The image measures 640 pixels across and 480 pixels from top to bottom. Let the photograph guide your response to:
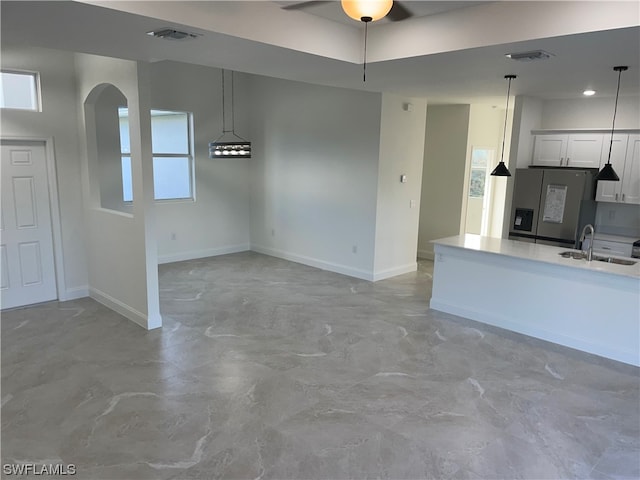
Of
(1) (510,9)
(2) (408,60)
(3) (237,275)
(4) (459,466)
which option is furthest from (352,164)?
(4) (459,466)

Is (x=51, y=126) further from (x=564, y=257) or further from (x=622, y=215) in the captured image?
(x=622, y=215)

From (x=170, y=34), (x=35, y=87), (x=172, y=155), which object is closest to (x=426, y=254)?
(x=172, y=155)

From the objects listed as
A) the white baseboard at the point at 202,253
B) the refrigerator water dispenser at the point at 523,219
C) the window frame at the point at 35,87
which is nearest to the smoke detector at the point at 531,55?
the refrigerator water dispenser at the point at 523,219

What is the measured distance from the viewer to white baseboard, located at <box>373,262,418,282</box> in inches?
263

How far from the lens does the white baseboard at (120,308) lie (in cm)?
477

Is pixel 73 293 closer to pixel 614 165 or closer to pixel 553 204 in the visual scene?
pixel 553 204

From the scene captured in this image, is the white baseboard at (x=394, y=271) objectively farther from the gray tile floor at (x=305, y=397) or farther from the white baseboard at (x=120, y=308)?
the white baseboard at (x=120, y=308)

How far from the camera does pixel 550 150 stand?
619 cm

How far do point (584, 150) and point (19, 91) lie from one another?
22.7 ft

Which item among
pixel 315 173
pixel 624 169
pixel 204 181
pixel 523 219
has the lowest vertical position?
pixel 523 219

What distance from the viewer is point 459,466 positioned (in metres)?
2.73

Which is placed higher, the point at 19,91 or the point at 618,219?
the point at 19,91

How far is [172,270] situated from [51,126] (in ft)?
8.86

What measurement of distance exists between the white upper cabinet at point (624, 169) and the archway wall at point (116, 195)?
5573mm
